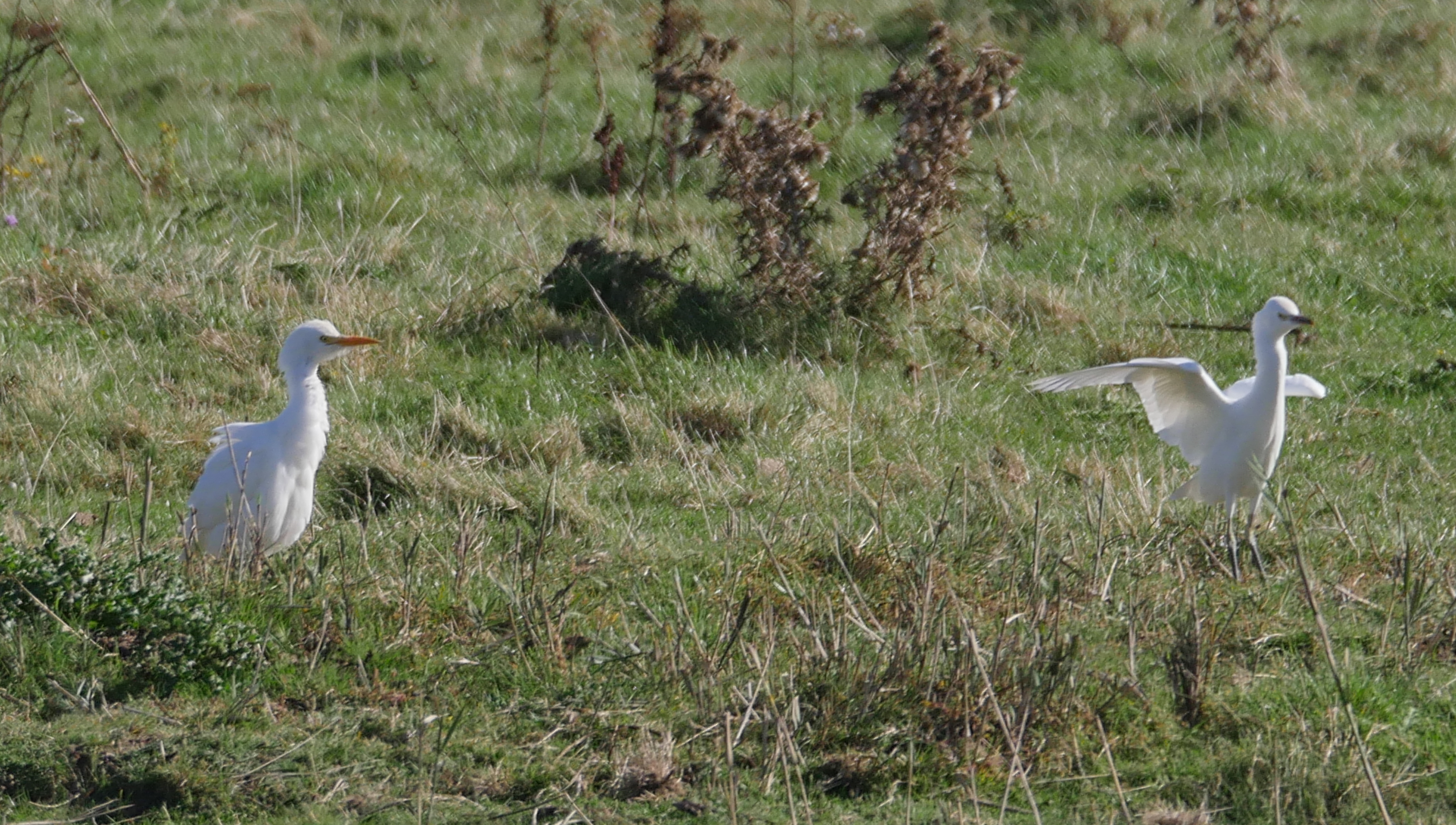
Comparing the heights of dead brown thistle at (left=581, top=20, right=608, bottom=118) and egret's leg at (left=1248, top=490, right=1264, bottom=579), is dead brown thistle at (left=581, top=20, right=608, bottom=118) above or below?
above

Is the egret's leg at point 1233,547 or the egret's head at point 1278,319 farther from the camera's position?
the egret's head at point 1278,319

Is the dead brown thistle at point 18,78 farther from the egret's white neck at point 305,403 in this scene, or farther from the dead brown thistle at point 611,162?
the egret's white neck at point 305,403

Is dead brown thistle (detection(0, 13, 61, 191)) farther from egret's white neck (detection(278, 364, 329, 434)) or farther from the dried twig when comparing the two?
egret's white neck (detection(278, 364, 329, 434))

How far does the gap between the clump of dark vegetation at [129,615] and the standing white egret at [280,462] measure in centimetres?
67

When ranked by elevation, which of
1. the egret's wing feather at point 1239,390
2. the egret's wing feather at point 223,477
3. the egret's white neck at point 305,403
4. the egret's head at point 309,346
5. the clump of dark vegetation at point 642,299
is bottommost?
the clump of dark vegetation at point 642,299

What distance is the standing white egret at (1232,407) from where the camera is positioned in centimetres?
548

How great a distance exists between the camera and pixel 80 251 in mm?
7789

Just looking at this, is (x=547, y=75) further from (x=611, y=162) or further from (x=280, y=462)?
(x=280, y=462)

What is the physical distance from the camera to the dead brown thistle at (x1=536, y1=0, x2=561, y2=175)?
9125 mm

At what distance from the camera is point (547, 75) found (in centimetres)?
959

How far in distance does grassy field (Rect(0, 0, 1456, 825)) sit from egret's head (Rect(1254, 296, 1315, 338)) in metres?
0.69

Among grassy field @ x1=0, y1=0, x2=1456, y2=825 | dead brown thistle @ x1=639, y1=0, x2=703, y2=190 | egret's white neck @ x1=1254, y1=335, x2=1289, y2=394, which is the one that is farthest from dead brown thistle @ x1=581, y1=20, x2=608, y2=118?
egret's white neck @ x1=1254, y1=335, x2=1289, y2=394

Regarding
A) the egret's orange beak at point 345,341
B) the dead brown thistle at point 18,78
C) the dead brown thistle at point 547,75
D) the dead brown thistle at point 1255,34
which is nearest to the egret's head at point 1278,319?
the egret's orange beak at point 345,341

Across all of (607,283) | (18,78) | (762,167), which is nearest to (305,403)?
(607,283)
